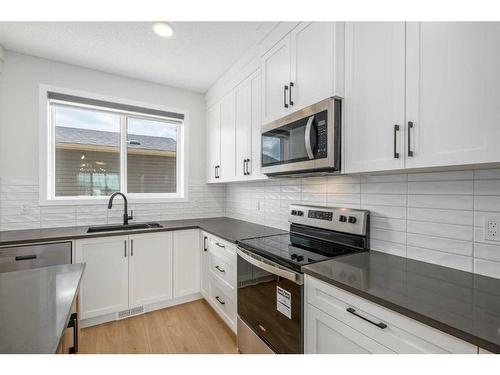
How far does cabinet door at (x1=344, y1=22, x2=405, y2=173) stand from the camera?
3.61ft

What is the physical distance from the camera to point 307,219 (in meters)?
1.89

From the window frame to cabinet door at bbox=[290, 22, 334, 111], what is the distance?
188 cm

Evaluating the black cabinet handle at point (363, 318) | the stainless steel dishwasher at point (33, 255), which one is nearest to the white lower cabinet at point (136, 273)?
the stainless steel dishwasher at point (33, 255)

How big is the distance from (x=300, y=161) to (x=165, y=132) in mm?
2180

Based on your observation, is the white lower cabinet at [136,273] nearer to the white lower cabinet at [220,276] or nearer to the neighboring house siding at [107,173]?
the white lower cabinet at [220,276]

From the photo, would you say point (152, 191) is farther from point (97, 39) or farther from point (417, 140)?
point (417, 140)

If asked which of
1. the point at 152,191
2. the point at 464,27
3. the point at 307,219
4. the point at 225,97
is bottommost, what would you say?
the point at 307,219

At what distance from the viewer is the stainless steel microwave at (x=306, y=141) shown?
134 cm

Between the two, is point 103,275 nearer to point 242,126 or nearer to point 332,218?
point 242,126

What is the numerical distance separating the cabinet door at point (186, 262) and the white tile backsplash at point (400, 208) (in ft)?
2.52

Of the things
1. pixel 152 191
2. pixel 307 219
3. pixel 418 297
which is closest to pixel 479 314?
pixel 418 297

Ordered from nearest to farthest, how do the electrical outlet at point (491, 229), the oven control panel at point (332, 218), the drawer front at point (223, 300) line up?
the electrical outlet at point (491, 229), the oven control panel at point (332, 218), the drawer front at point (223, 300)

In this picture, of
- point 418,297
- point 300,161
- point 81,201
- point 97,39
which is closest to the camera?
point 418,297

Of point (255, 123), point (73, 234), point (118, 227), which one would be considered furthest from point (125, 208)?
point (255, 123)
